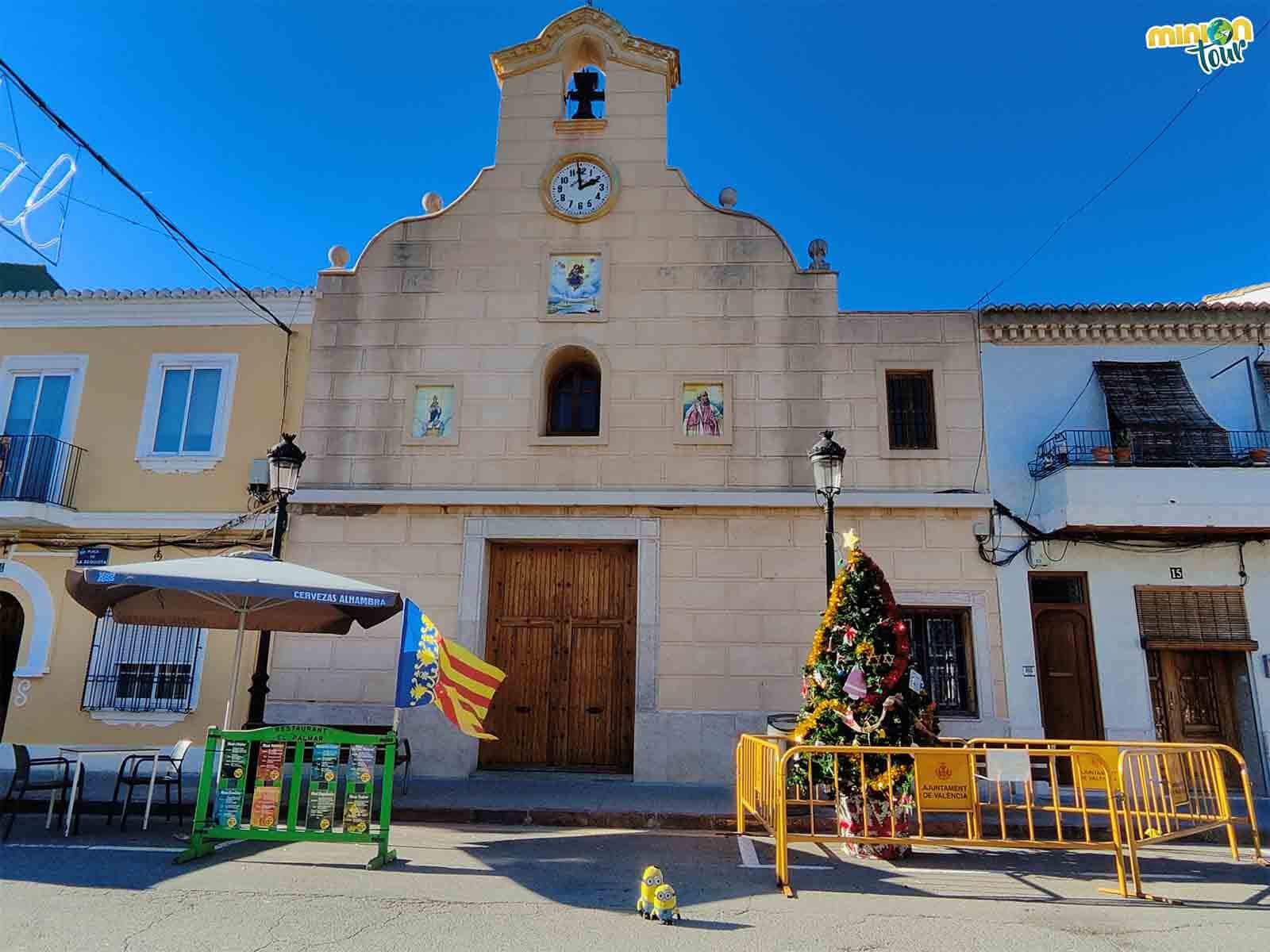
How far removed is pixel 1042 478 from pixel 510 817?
8798 mm

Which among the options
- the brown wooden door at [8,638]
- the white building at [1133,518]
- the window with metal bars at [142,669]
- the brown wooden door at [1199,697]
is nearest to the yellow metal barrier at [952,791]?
the white building at [1133,518]

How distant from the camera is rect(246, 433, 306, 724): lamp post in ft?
33.9

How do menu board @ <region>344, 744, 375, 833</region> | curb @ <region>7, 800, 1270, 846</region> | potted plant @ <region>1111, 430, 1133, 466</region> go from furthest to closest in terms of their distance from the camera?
potted plant @ <region>1111, 430, 1133, 466</region> → curb @ <region>7, 800, 1270, 846</region> → menu board @ <region>344, 744, 375, 833</region>

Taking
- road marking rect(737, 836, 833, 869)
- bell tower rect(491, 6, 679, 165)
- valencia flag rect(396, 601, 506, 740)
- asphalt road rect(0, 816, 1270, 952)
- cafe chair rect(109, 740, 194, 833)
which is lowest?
asphalt road rect(0, 816, 1270, 952)

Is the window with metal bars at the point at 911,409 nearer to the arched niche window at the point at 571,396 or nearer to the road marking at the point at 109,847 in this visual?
the arched niche window at the point at 571,396

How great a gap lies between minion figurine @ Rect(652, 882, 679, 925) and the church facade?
243 inches

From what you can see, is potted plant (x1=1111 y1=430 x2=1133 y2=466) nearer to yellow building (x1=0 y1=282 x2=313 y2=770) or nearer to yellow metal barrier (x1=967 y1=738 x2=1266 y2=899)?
yellow metal barrier (x1=967 y1=738 x2=1266 y2=899)

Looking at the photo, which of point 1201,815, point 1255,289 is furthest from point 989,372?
point 1255,289

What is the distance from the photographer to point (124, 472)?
1348cm

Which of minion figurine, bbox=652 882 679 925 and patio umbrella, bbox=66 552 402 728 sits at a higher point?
patio umbrella, bbox=66 552 402 728

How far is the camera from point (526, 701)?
490 inches

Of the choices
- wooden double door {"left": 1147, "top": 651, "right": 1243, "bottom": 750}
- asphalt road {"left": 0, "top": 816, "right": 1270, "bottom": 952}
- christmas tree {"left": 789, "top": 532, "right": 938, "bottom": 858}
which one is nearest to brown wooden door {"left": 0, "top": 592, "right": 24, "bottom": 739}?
asphalt road {"left": 0, "top": 816, "right": 1270, "bottom": 952}

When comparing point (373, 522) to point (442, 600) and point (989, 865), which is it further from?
point (989, 865)

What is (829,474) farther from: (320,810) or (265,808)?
(265,808)
